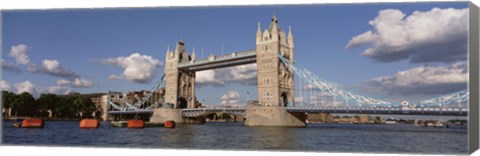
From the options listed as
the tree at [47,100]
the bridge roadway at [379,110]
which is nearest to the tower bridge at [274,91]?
the bridge roadway at [379,110]

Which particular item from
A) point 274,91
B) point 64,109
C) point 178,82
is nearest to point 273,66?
point 274,91

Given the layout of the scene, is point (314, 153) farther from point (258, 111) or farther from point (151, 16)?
point (258, 111)

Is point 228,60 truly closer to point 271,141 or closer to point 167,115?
point 167,115

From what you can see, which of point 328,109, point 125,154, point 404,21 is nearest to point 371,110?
point 328,109

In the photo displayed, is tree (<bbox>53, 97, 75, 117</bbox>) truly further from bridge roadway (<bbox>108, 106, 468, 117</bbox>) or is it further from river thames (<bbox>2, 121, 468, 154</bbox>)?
river thames (<bbox>2, 121, 468, 154</bbox>)

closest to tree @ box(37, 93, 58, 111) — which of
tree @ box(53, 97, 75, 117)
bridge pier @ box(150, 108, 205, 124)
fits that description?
tree @ box(53, 97, 75, 117)

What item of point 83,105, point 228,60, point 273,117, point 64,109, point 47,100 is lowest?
point 273,117
